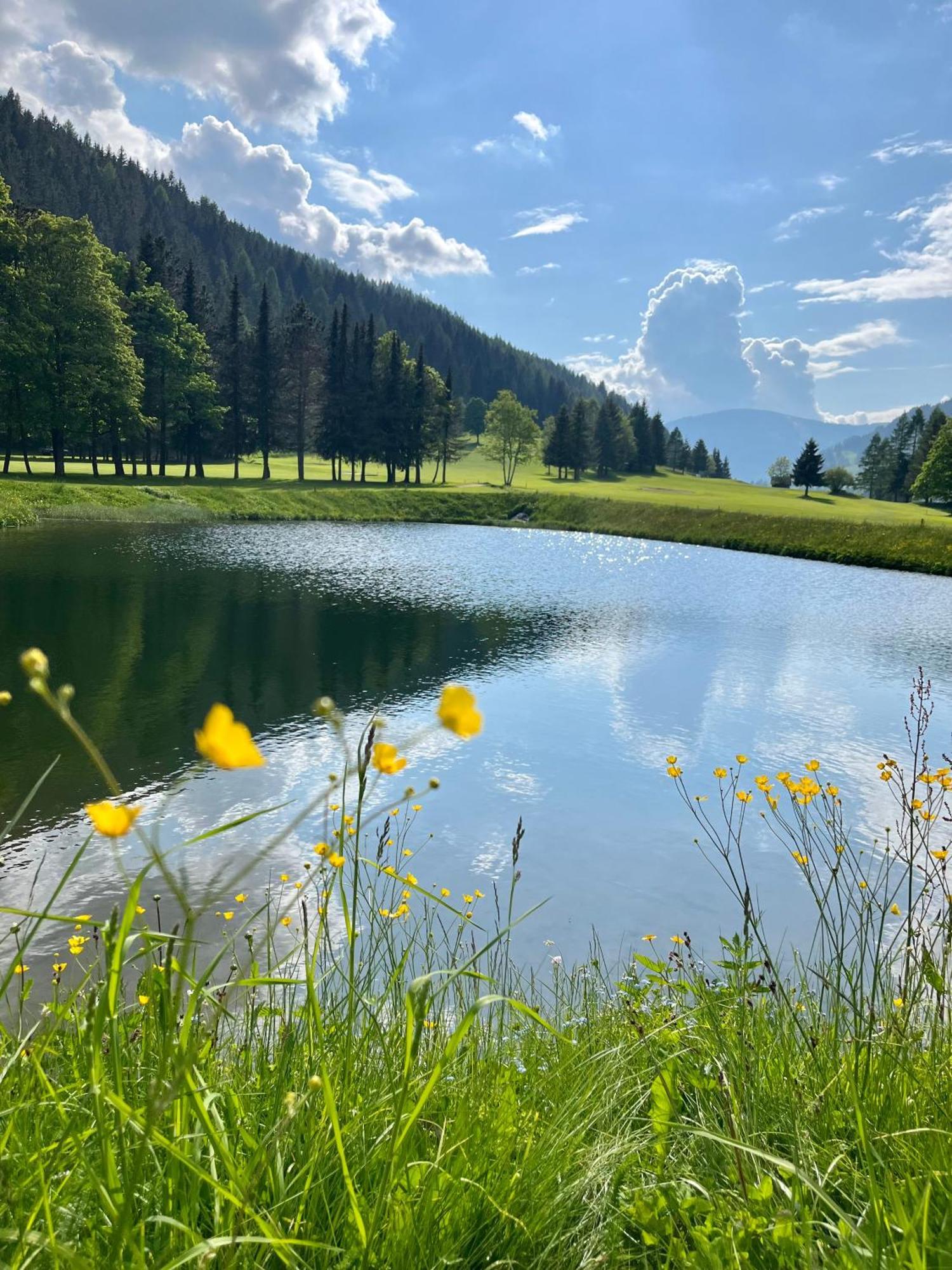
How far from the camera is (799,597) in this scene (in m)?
21.9

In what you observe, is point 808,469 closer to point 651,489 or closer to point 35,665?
point 651,489

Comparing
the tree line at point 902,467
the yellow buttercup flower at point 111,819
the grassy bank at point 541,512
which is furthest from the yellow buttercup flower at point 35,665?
the tree line at point 902,467

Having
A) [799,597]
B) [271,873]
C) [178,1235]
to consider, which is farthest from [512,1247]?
[799,597]

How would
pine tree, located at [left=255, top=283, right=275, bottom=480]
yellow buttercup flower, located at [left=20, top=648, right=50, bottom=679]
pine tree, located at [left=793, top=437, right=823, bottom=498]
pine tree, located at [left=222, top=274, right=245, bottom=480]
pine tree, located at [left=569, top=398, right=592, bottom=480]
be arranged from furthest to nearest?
pine tree, located at [left=569, top=398, right=592, bottom=480]
pine tree, located at [left=793, top=437, right=823, bottom=498]
pine tree, located at [left=255, top=283, right=275, bottom=480]
pine tree, located at [left=222, top=274, right=245, bottom=480]
yellow buttercup flower, located at [left=20, top=648, right=50, bottom=679]

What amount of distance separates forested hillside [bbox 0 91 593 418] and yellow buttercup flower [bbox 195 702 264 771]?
102 meters

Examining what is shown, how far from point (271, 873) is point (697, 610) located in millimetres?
15716

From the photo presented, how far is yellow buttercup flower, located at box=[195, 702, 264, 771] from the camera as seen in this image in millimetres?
627

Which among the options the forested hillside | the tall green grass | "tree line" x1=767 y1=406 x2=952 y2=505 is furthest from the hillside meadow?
the forested hillside

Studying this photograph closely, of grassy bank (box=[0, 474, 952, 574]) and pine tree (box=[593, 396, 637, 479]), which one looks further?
pine tree (box=[593, 396, 637, 479])

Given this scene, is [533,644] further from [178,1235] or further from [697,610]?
[178,1235]

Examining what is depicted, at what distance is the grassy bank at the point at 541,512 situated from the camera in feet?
104

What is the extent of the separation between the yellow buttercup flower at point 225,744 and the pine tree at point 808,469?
7939 cm

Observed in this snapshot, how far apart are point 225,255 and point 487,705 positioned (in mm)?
142286

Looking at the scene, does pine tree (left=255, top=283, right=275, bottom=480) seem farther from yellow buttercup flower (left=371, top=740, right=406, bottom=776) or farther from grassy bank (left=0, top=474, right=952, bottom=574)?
yellow buttercup flower (left=371, top=740, right=406, bottom=776)
